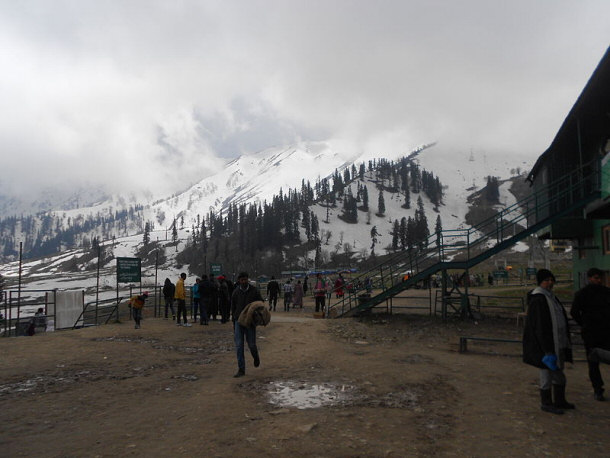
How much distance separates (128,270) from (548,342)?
18.5m

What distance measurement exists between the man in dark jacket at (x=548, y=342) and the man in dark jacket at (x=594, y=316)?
51 centimetres

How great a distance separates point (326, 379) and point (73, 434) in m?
4.11

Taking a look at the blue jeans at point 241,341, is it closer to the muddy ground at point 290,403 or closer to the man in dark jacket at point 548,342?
the muddy ground at point 290,403

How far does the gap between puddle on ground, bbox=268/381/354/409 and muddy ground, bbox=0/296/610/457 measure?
0.03 metres

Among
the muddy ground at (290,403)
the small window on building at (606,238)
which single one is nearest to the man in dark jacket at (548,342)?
the muddy ground at (290,403)

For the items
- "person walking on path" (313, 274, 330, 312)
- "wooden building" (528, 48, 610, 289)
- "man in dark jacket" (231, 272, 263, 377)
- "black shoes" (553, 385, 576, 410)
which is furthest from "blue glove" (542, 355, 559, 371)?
"person walking on path" (313, 274, 330, 312)

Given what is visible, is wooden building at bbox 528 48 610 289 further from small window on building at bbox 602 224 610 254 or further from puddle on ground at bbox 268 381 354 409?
puddle on ground at bbox 268 381 354 409

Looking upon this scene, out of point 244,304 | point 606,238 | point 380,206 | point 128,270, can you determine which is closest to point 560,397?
point 244,304

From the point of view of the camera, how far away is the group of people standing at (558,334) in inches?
214

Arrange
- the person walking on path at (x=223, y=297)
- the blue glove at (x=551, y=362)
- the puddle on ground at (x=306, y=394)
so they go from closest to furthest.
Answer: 1. the blue glove at (x=551, y=362)
2. the puddle on ground at (x=306, y=394)
3. the person walking on path at (x=223, y=297)

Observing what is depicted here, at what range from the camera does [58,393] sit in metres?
6.97

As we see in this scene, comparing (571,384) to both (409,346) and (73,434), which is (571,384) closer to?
(409,346)

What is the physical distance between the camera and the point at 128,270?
19.8 meters

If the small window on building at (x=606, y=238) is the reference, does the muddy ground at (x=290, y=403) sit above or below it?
below
